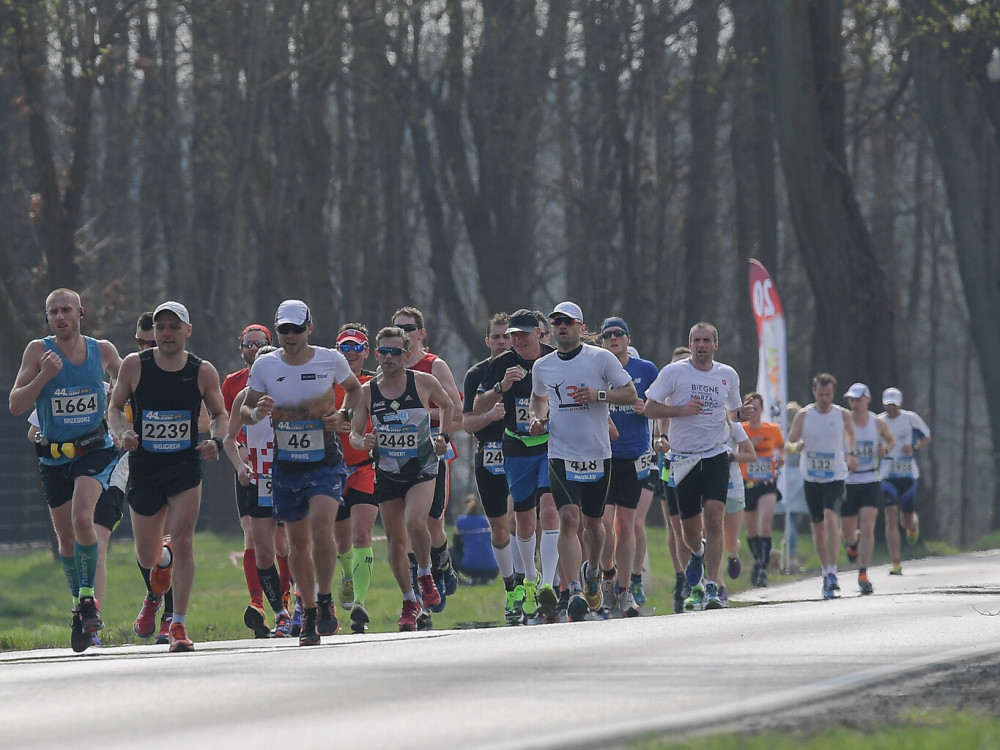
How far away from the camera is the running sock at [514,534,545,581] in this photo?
608 inches

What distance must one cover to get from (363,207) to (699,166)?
8311 mm

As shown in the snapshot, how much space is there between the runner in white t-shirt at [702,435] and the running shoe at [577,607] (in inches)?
63.4

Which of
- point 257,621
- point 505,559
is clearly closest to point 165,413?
point 257,621

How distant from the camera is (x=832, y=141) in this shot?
30.0 metres

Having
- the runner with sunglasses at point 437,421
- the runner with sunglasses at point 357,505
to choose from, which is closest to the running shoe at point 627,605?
the runner with sunglasses at point 437,421

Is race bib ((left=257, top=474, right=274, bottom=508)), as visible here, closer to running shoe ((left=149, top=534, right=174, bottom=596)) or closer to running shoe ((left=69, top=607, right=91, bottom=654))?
running shoe ((left=149, top=534, right=174, bottom=596))

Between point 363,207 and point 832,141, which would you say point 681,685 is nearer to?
point 832,141

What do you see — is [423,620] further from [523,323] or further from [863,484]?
[863,484]

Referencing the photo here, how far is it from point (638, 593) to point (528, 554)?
2345 mm

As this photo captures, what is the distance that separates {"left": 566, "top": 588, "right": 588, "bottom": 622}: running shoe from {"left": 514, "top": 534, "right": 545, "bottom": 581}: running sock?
1.05 meters

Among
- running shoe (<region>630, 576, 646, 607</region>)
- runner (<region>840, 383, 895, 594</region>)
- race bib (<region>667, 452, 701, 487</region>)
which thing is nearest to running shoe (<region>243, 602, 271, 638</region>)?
race bib (<region>667, 452, 701, 487</region>)

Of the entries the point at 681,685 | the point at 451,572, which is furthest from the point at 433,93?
the point at 681,685

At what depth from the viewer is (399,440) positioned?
47.6ft

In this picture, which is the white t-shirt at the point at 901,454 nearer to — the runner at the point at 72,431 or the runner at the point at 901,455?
the runner at the point at 901,455
